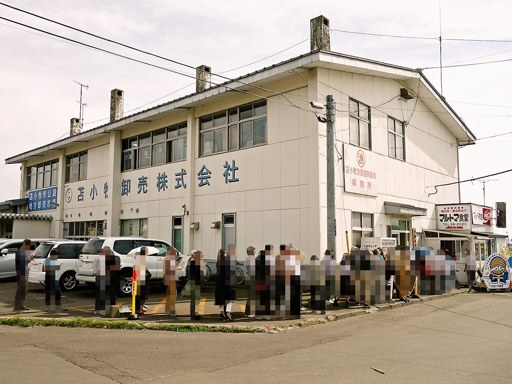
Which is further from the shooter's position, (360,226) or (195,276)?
(360,226)

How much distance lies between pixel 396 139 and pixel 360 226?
5.07 metres

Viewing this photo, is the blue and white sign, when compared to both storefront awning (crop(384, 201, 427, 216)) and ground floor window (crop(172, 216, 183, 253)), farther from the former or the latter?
storefront awning (crop(384, 201, 427, 216))

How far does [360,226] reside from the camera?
55.9 ft

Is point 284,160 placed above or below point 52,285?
above

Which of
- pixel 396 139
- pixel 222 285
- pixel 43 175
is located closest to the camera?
pixel 222 285

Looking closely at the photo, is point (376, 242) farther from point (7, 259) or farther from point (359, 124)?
point (7, 259)

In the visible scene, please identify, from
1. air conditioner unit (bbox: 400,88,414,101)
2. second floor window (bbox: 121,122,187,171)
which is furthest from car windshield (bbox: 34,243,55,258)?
air conditioner unit (bbox: 400,88,414,101)

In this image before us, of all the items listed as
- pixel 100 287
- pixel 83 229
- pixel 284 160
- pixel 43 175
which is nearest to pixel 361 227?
pixel 284 160

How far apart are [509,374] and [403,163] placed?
572 inches

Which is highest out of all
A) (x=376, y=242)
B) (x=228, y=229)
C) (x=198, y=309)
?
(x=228, y=229)

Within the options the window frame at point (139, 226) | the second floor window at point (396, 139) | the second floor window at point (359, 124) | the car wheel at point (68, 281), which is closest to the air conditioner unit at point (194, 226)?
the window frame at point (139, 226)

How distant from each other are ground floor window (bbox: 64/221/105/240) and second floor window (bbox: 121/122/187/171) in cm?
353

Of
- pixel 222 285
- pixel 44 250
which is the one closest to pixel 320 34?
pixel 222 285

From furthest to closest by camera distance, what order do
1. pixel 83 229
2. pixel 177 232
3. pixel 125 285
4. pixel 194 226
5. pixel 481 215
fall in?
1. pixel 83 229
2. pixel 481 215
3. pixel 177 232
4. pixel 194 226
5. pixel 125 285
